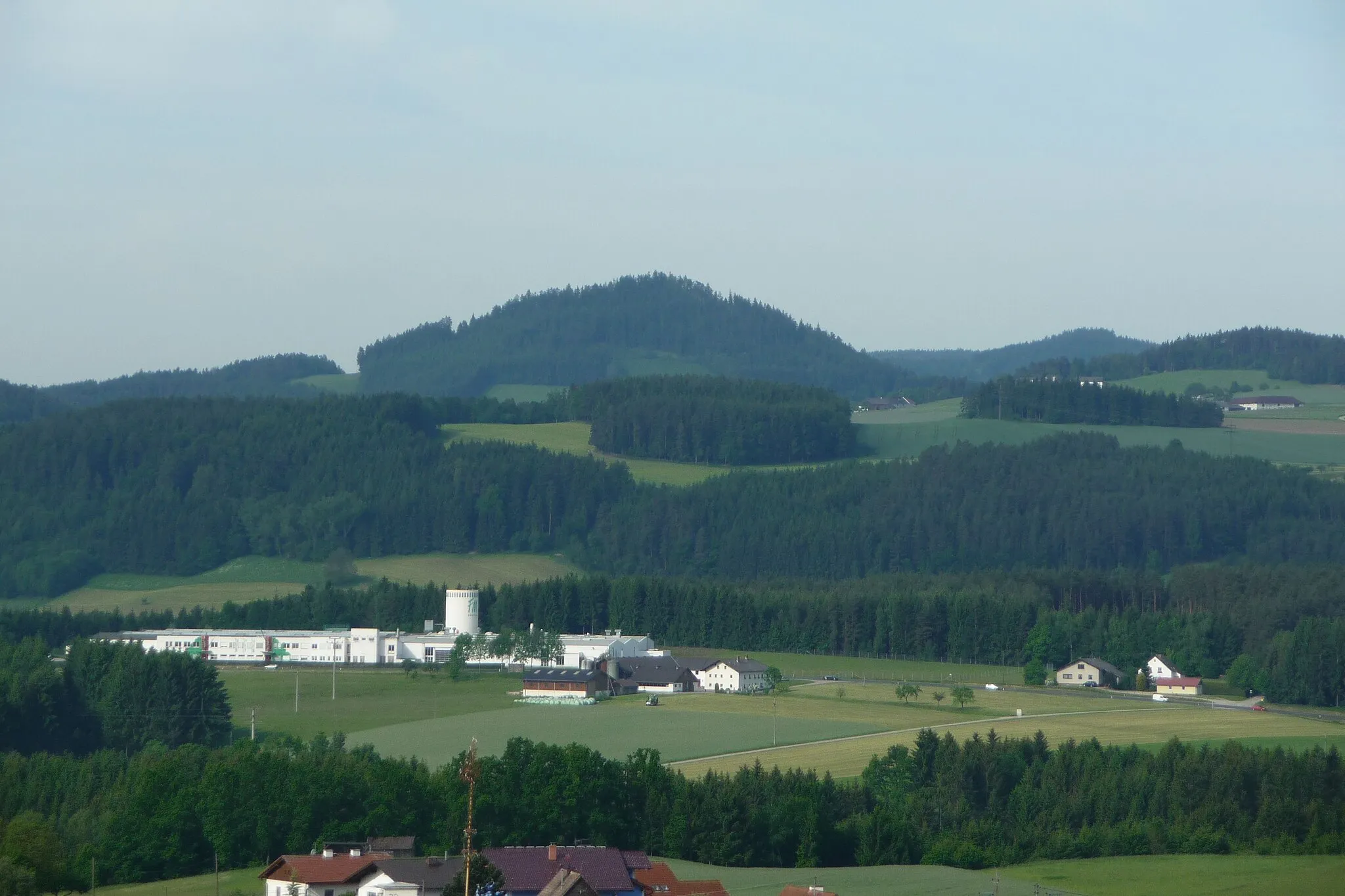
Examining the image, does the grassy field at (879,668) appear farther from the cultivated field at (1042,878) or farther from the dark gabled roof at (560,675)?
the cultivated field at (1042,878)

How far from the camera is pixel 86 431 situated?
164875 millimetres

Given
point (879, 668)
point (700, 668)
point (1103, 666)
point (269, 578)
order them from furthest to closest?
point (269, 578)
point (879, 668)
point (1103, 666)
point (700, 668)

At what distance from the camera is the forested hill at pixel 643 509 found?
136625 mm

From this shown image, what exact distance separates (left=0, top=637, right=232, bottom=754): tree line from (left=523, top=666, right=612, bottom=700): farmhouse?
12.8m

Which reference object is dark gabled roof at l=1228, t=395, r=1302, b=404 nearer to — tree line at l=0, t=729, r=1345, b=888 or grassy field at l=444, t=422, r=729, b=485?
grassy field at l=444, t=422, r=729, b=485

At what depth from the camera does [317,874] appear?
46.0 m

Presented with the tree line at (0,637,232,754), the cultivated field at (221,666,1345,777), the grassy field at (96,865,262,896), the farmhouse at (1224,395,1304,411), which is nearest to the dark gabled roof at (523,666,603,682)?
the cultivated field at (221,666,1345,777)

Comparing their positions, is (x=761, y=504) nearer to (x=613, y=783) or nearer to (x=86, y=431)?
(x=86, y=431)

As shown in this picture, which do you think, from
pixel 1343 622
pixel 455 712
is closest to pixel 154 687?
pixel 455 712

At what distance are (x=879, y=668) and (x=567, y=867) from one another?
175ft

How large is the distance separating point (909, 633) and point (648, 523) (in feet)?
142

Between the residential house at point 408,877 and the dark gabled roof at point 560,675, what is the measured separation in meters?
40.5

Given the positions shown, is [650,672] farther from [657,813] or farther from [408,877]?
[408,877]

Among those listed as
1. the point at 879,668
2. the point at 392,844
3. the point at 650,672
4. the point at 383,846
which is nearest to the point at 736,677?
the point at 650,672
